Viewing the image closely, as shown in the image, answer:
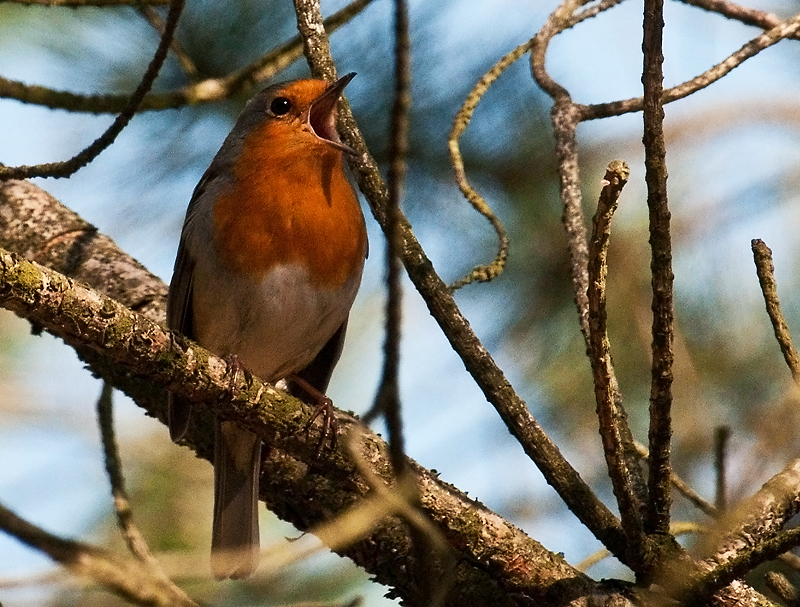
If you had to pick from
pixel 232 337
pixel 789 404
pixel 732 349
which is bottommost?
pixel 789 404

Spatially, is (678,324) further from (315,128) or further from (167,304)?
(167,304)

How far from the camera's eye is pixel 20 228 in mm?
4168

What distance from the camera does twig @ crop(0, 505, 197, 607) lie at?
186 centimetres

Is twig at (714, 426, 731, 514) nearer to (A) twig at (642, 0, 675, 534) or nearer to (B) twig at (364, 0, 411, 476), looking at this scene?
(A) twig at (642, 0, 675, 534)

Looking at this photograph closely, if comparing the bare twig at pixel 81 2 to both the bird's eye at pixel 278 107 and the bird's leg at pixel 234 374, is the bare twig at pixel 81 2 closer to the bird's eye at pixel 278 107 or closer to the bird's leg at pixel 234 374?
the bird's eye at pixel 278 107

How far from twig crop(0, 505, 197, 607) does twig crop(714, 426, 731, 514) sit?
1.37 meters

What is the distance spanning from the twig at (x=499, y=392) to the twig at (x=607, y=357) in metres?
0.13

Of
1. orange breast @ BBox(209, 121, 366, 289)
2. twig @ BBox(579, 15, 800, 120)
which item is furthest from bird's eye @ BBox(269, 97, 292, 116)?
twig @ BBox(579, 15, 800, 120)

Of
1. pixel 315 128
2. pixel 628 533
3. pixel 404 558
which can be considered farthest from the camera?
pixel 315 128

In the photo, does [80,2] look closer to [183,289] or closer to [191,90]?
[191,90]

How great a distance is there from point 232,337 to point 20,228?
0.90 m

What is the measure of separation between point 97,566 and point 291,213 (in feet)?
7.68

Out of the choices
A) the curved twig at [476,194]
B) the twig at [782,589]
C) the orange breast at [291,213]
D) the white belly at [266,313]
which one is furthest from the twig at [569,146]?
the white belly at [266,313]

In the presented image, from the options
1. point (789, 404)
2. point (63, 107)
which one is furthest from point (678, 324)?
point (63, 107)
